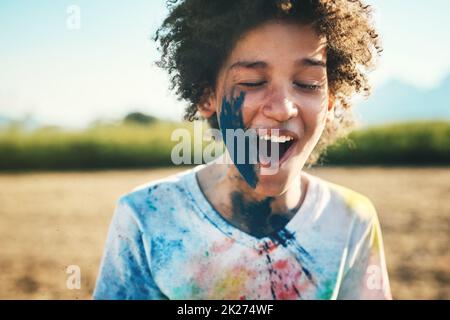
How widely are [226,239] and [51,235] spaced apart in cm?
776

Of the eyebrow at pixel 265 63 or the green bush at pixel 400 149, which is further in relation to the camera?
the green bush at pixel 400 149

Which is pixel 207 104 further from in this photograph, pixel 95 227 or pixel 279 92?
pixel 95 227

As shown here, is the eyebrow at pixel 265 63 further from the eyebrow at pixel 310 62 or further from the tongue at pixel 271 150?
the tongue at pixel 271 150

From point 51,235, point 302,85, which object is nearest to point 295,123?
point 302,85

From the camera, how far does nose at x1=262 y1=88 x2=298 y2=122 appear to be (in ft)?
6.18

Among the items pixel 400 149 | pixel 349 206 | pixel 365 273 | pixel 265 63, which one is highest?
pixel 265 63

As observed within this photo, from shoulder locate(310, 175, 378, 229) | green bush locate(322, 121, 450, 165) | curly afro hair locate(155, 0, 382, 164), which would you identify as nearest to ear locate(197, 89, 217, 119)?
curly afro hair locate(155, 0, 382, 164)

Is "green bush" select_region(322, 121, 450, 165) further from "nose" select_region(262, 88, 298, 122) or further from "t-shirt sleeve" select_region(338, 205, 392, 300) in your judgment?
"nose" select_region(262, 88, 298, 122)

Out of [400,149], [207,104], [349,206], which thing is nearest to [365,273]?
[349,206]

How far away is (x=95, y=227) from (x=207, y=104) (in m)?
7.68

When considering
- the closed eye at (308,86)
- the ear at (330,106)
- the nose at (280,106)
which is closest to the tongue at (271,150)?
the nose at (280,106)

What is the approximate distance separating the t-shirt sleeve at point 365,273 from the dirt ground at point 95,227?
378 cm

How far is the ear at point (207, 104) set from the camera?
7.66 feet

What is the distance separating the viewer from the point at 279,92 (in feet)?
6.26
